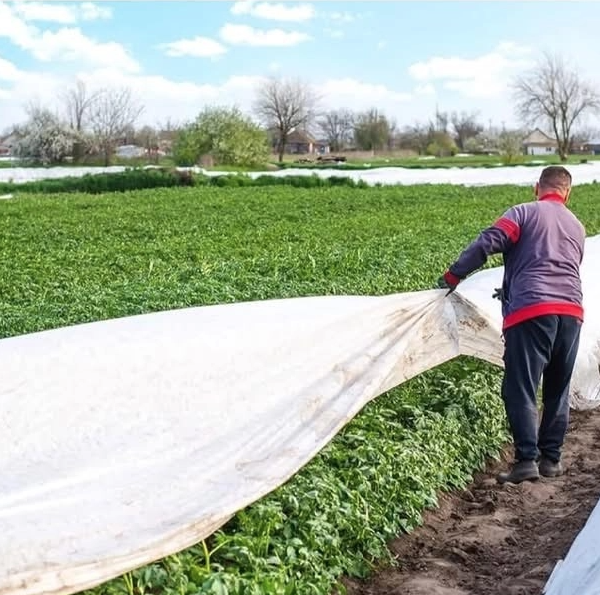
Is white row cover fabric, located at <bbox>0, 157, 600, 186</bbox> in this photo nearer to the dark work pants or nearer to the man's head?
the man's head

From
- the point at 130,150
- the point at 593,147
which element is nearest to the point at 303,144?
the point at 130,150

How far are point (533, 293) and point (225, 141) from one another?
1896 inches

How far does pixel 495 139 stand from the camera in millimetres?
82125

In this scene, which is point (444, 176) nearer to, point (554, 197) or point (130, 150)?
point (554, 197)

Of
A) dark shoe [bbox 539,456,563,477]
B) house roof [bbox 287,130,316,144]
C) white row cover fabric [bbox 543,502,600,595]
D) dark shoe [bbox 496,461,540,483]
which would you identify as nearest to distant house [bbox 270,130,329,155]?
house roof [bbox 287,130,316,144]

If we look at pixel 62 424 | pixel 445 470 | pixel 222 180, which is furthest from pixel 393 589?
pixel 222 180

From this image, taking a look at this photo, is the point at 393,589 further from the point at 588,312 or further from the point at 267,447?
the point at 588,312

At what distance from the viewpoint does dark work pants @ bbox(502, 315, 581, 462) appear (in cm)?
494

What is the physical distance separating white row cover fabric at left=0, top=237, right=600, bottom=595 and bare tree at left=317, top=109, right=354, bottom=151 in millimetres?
78895

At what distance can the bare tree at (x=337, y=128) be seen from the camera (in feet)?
273

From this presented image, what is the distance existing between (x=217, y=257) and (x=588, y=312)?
5578 mm

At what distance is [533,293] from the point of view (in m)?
4.91

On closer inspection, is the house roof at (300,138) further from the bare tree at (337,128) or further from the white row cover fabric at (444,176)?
the white row cover fabric at (444,176)

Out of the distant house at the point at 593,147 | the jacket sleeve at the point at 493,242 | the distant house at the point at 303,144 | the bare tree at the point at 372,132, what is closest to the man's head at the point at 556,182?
the jacket sleeve at the point at 493,242
